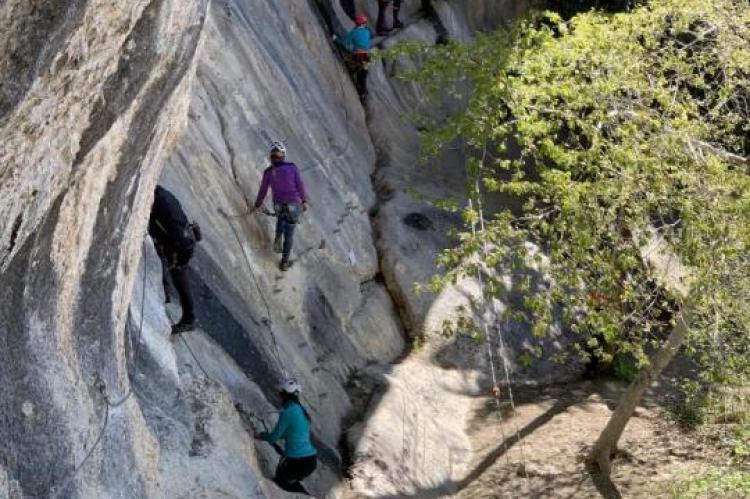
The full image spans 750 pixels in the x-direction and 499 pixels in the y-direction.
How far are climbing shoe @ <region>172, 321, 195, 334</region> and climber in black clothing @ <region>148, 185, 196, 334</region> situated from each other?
0.93 ft

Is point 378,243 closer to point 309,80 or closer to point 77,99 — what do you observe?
point 309,80

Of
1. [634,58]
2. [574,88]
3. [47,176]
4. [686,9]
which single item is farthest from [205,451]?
[686,9]

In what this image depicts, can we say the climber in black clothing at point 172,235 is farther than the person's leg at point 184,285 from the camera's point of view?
No

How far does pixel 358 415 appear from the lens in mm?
12867

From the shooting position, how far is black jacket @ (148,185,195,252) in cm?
884

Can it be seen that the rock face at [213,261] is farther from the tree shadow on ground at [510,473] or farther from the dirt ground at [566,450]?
the dirt ground at [566,450]

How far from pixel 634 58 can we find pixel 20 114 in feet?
26.7

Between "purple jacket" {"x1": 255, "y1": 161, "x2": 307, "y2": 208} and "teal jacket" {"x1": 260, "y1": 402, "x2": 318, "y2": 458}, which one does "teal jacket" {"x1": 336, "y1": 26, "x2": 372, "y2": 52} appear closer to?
"purple jacket" {"x1": 255, "y1": 161, "x2": 307, "y2": 208}

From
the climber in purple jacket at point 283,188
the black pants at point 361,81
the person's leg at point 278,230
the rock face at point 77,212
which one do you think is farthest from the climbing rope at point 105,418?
the black pants at point 361,81

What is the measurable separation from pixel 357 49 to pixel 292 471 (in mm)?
10652

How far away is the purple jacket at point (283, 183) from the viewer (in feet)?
38.1

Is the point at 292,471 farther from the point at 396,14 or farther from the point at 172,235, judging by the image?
the point at 396,14

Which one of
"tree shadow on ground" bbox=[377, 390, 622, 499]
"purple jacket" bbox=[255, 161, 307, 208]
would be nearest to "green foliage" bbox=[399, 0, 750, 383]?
"purple jacket" bbox=[255, 161, 307, 208]

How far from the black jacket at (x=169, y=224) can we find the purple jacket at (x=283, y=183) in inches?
109
